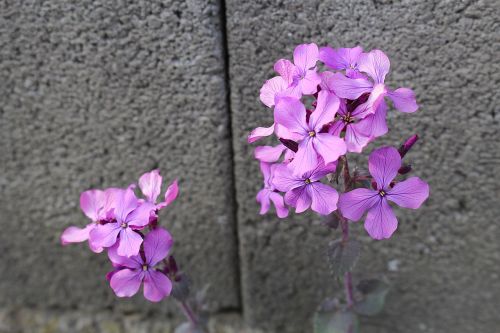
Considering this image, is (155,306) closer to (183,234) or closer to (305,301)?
(183,234)

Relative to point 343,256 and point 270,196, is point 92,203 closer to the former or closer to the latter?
point 270,196

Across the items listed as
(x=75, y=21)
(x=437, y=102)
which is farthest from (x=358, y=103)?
(x=75, y=21)

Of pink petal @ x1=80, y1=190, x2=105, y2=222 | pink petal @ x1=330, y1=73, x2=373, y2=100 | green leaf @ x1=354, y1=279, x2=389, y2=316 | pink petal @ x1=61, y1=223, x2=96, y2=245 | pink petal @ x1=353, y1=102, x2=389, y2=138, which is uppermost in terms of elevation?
pink petal @ x1=330, y1=73, x2=373, y2=100

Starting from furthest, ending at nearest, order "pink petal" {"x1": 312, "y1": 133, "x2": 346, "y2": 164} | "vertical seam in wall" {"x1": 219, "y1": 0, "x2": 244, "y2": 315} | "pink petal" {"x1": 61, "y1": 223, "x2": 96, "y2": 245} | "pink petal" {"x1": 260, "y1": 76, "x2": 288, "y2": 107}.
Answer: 1. "vertical seam in wall" {"x1": 219, "y1": 0, "x2": 244, "y2": 315}
2. "pink petal" {"x1": 61, "y1": 223, "x2": 96, "y2": 245}
3. "pink petal" {"x1": 260, "y1": 76, "x2": 288, "y2": 107}
4. "pink petal" {"x1": 312, "y1": 133, "x2": 346, "y2": 164}

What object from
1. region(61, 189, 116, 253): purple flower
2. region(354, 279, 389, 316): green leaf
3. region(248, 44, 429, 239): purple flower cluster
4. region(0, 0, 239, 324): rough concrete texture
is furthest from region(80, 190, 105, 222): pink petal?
region(354, 279, 389, 316): green leaf

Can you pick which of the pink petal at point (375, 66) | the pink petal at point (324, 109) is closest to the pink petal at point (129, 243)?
the pink petal at point (324, 109)

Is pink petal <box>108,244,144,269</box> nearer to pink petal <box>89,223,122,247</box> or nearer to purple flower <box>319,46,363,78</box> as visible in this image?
pink petal <box>89,223,122,247</box>
